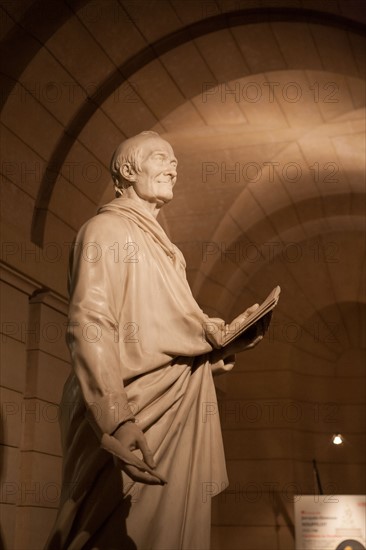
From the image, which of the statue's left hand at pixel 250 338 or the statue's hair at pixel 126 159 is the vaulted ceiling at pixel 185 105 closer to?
the statue's hair at pixel 126 159

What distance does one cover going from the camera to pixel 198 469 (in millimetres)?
2812

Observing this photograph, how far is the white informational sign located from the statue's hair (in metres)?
7.17

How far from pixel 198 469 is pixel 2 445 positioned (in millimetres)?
3645

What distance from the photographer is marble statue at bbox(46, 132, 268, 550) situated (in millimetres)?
2545

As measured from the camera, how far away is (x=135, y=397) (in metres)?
2.72

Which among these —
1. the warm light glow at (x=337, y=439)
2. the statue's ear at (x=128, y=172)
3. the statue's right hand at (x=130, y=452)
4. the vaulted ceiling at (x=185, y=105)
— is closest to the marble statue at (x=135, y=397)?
the statue's right hand at (x=130, y=452)

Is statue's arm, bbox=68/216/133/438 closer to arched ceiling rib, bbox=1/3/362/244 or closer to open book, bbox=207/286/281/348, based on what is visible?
open book, bbox=207/286/281/348

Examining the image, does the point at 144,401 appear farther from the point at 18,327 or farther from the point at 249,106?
the point at 249,106

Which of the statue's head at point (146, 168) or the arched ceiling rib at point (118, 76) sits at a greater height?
the arched ceiling rib at point (118, 76)

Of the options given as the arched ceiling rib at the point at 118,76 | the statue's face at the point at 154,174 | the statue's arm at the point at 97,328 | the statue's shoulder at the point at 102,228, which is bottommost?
the statue's arm at the point at 97,328

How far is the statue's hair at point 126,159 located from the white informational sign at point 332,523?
23.5ft

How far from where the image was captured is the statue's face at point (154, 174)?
3.24 m

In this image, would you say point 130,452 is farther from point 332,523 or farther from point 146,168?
point 332,523

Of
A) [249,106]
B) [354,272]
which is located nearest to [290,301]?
[354,272]
